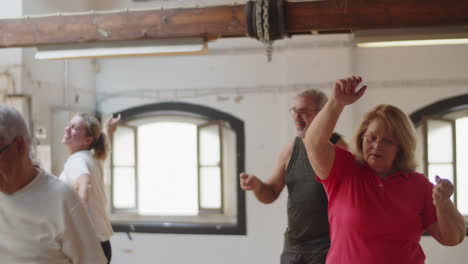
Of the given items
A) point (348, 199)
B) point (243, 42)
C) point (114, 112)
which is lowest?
point (348, 199)

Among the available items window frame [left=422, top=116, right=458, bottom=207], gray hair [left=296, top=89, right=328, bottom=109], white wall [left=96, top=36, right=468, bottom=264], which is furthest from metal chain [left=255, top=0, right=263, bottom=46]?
window frame [left=422, top=116, right=458, bottom=207]

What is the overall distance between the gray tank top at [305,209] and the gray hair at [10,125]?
1557 mm

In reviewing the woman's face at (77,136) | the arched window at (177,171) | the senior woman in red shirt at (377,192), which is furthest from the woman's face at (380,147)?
the arched window at (177,171)

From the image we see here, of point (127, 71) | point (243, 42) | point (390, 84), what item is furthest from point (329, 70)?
point (127, 71)

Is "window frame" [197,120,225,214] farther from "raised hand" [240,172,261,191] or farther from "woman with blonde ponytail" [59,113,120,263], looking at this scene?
"raised hand" [240,172,261,191]

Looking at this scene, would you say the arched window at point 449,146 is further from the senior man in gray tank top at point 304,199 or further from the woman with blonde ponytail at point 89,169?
the woman with blonde ponytail at point 89,169

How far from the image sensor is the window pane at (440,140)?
5.22 metres

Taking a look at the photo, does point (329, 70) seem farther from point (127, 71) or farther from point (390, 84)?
point (127, 71)

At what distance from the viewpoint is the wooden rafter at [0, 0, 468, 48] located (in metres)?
2.66

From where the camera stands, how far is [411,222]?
197 cm

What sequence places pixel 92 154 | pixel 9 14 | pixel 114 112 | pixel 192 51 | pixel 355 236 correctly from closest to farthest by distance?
pixel 355 236 < pixel 192 51 < pixel 92 154 < pixel 9 14 < pixel 114 112

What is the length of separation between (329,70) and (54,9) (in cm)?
303

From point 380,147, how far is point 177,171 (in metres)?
3.95

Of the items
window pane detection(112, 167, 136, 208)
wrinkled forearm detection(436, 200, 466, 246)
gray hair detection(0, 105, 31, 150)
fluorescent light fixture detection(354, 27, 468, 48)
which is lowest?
window pane detection(112, 167, 136, 208)
